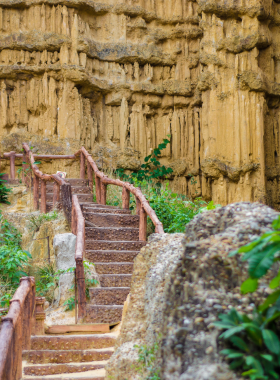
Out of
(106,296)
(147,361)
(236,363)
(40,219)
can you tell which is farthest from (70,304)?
(236,363)

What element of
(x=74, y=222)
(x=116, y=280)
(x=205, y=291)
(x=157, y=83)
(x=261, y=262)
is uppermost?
(x=157, y=83)

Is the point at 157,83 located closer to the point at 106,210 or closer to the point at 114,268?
the point at 106,210

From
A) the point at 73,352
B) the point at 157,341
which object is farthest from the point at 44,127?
the point at 157,341

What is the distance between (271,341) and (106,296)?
543cm

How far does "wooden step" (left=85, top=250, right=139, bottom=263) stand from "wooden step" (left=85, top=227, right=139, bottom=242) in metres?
0.70

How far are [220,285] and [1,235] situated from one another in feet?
27.1

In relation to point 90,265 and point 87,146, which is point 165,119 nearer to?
point 87,146

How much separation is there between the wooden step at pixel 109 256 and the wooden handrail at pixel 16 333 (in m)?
2.61

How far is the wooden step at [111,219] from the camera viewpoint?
9883mm

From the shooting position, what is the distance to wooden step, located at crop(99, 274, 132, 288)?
7.82 m

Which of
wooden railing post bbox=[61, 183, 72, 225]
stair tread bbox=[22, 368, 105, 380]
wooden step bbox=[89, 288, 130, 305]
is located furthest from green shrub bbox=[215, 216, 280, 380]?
wooden railing post bbox=[61, 183, 72, 225]

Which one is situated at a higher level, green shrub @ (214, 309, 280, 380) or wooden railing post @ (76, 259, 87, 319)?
green shrub @ (214, 309, 280, 380)

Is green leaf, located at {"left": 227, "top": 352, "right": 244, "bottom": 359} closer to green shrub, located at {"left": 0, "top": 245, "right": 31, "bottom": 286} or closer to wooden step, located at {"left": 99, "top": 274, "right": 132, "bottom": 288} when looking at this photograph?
wooden step, located at {"left": 99, "top": 274, "right": 132, "bottom": 288}

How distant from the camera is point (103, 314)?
7.04 metres
